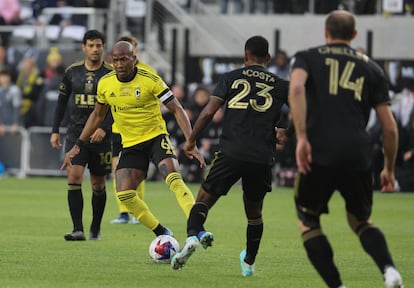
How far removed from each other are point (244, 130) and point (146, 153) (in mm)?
2395

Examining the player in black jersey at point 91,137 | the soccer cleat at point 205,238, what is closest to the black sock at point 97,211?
the player in black jersey at point 91,137

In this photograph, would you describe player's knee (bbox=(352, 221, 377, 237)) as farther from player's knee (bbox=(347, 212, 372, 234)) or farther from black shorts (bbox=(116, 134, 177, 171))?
black shorts (bbox=(116, 134, 177, 171))

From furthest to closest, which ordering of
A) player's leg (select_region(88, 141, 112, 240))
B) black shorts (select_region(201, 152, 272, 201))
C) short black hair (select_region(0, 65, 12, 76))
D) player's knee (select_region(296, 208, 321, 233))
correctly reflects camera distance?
short black hair (select_region(0, 65, 12, 76)) < player's leg (select_region(88, 141, 112, 240)) < black shorts (select_region(201, 152, 272, 201)) < player's knee (select_region(296, 208, 321, 233))

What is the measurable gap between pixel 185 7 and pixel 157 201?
11470 millimetres

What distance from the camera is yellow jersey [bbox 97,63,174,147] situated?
13188 mm

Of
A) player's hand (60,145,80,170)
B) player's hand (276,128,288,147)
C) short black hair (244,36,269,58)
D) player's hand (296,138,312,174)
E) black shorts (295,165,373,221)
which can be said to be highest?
short black hair (244,36,269,58)

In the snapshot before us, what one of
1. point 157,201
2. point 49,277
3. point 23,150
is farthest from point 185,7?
point 49,277

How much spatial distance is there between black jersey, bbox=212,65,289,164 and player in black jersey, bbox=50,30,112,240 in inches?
169

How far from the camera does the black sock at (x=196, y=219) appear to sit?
1122cm

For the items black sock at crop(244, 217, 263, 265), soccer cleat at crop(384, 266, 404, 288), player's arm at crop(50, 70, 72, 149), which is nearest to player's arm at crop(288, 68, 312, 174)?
soccer cleat at crop(384, 266, 404, 288)

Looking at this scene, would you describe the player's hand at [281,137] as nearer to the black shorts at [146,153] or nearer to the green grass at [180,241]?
the green grass at [180,241]

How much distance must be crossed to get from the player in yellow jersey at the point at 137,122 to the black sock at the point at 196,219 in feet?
4.53

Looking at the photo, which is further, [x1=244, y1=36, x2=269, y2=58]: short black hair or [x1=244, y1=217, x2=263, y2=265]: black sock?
[x1=244, y1=217, x2=263, y2=265]: black sock

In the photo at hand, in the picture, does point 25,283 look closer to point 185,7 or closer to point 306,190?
point 306,190
